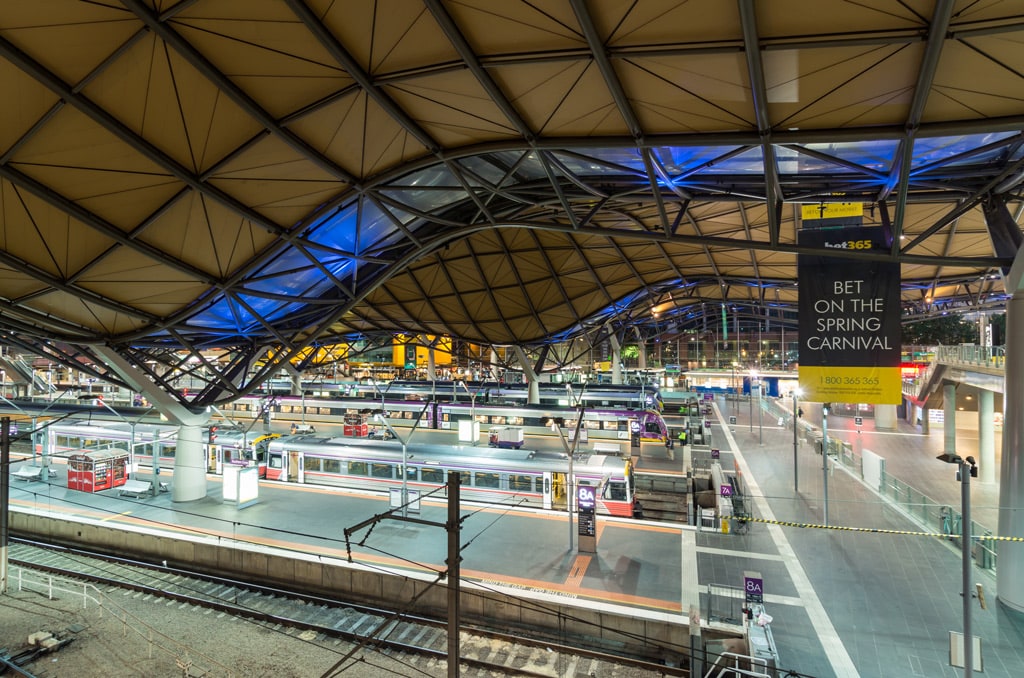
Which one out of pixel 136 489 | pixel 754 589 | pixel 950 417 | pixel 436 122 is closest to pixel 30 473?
pixel 136 489

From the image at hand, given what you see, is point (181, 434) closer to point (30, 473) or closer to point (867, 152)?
point (30, 473)

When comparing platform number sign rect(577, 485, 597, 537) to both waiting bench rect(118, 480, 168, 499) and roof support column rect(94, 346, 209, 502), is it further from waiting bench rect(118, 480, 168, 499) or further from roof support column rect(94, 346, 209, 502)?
waiting bench rect(118, 480, 168, 499)

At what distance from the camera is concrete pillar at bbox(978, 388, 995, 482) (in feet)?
80.4

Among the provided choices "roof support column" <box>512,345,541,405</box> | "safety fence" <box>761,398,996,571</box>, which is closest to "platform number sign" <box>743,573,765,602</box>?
"safety fence" <box>761,398,996,571</box>

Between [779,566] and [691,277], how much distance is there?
23.6 m

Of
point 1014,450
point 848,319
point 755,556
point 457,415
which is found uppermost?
point 848,319

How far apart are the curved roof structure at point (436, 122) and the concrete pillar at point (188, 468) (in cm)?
573

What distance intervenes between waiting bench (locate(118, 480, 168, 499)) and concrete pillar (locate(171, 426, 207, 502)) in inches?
56.7

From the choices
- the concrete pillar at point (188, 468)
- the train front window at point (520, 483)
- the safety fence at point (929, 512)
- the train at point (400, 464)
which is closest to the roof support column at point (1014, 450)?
the safety fence at point (929, 512)

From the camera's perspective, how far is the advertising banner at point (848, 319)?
10.2m

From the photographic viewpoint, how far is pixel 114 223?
13156 mm

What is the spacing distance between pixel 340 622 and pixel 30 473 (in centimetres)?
2208

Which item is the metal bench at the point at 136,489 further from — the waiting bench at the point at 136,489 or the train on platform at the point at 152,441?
the train on platform at the point at 152,441

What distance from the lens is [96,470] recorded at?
2309 cm
